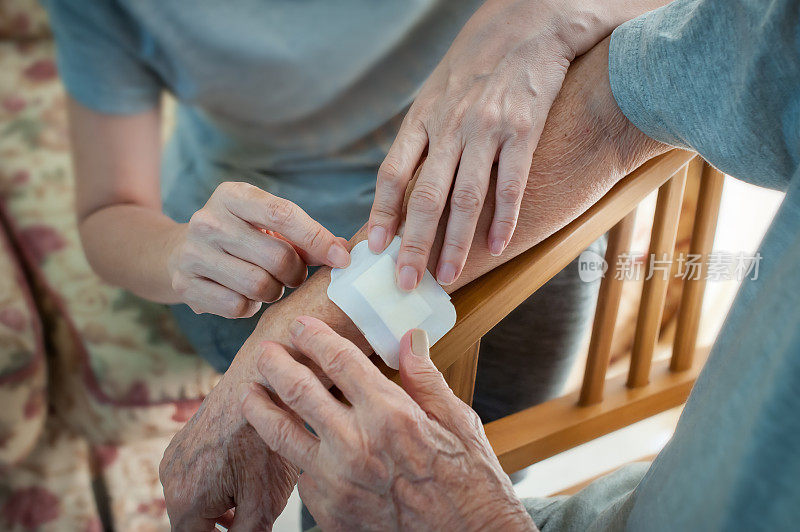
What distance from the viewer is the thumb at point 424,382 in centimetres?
54

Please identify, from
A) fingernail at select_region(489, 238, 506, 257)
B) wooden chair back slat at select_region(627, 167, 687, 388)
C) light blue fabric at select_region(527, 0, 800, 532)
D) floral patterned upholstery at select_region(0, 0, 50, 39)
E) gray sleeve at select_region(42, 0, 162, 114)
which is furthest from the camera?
floral patterned upholstery at select_region(0, 0, 50, 39)

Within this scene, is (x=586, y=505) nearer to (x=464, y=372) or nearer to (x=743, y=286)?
(x=464, y=372)

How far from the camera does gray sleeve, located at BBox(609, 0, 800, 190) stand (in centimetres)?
47

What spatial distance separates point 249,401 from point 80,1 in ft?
2.18

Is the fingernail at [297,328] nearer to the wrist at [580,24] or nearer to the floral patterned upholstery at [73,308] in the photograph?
the wrist at [580,24]

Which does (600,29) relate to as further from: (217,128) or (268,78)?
(217,128)

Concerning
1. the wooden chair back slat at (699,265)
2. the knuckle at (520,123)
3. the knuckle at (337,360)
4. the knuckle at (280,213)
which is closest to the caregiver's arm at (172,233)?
the knuckle at (280,213)

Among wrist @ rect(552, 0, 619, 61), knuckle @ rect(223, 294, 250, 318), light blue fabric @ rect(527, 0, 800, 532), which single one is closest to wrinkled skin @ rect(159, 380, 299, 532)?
knuckle @ rect(223, 294, 250, 318)

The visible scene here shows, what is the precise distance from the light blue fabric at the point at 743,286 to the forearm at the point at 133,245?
23.7 inches

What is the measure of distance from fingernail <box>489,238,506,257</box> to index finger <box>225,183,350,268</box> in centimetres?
15

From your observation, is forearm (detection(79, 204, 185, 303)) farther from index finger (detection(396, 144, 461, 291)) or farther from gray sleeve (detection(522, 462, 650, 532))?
gray sleeve (detection(522, 462, 650, 532))

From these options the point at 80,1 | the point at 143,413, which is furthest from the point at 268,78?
the point at 143,413

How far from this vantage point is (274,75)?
0.90m

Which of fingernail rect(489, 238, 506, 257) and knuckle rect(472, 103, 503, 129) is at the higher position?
knuckle rect(472, 103, 503, 129)
